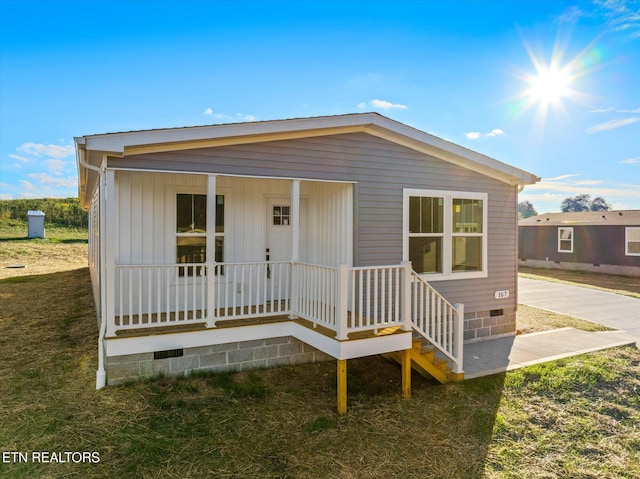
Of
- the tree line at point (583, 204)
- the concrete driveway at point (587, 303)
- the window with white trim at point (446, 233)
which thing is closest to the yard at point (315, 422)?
the window with white trim at point (446, 233)

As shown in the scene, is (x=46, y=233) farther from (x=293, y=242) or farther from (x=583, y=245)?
(x=583, y=245)

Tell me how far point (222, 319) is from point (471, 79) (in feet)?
34.2

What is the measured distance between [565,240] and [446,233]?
18.8 metres

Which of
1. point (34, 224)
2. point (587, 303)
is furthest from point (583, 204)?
point (34, 224)

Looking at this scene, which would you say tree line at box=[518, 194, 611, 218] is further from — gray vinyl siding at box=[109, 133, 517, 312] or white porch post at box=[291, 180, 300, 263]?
white porch post at box=[291, 180, 300, 263]

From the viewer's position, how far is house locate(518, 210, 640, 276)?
62.8ft

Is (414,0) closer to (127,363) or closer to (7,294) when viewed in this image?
(127,363)

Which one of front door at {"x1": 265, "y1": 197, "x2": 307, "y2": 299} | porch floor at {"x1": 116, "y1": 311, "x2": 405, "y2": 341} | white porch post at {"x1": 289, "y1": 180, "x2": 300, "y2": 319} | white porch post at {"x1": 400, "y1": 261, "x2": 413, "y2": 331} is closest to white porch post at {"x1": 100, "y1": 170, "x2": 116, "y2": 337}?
porch floor at {"x1": 116, "y1": 311, "x2": 405, "y2": 341}

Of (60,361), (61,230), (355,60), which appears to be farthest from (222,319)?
(61,230)

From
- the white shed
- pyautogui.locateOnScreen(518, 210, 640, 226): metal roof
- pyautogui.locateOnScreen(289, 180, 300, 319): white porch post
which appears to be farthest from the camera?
the white shed

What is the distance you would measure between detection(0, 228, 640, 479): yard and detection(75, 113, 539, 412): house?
1.79 feet

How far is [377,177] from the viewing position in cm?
689

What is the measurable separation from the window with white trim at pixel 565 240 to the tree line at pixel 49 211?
31628mm

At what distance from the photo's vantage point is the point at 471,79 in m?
11.6
